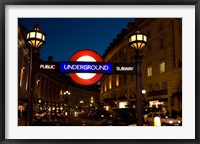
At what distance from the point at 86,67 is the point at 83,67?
0.21 ft

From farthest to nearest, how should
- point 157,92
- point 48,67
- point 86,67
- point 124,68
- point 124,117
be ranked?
point 157,92 < point 124,117 < point 124,68 < point 48,67 < point 86,67

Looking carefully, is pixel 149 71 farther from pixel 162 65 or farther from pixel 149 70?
pixel 162 65

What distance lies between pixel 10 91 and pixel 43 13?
208cm

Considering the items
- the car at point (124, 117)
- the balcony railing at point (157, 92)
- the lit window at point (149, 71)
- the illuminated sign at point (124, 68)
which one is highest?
the lit window at point (149, 71)

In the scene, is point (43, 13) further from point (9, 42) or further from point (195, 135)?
point (195, 135)

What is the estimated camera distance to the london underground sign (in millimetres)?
5285

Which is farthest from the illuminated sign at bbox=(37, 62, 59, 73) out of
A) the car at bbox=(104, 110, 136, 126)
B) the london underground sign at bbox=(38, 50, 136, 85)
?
the car at bbox=(104, 110, 136, 126)

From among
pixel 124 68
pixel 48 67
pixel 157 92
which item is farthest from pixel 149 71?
pixel 48 67

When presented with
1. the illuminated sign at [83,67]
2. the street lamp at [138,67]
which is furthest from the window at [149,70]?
the illuminated sign at [83,67]

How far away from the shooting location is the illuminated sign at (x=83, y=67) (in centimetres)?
585

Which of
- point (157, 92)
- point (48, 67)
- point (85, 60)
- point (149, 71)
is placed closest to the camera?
point (85, 60)

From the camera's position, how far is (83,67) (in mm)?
5891

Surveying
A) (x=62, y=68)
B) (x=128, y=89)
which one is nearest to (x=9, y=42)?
(x=62, y=68)

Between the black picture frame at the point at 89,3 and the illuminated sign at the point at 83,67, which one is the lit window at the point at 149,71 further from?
the illuminated sign at the point at 83,67
